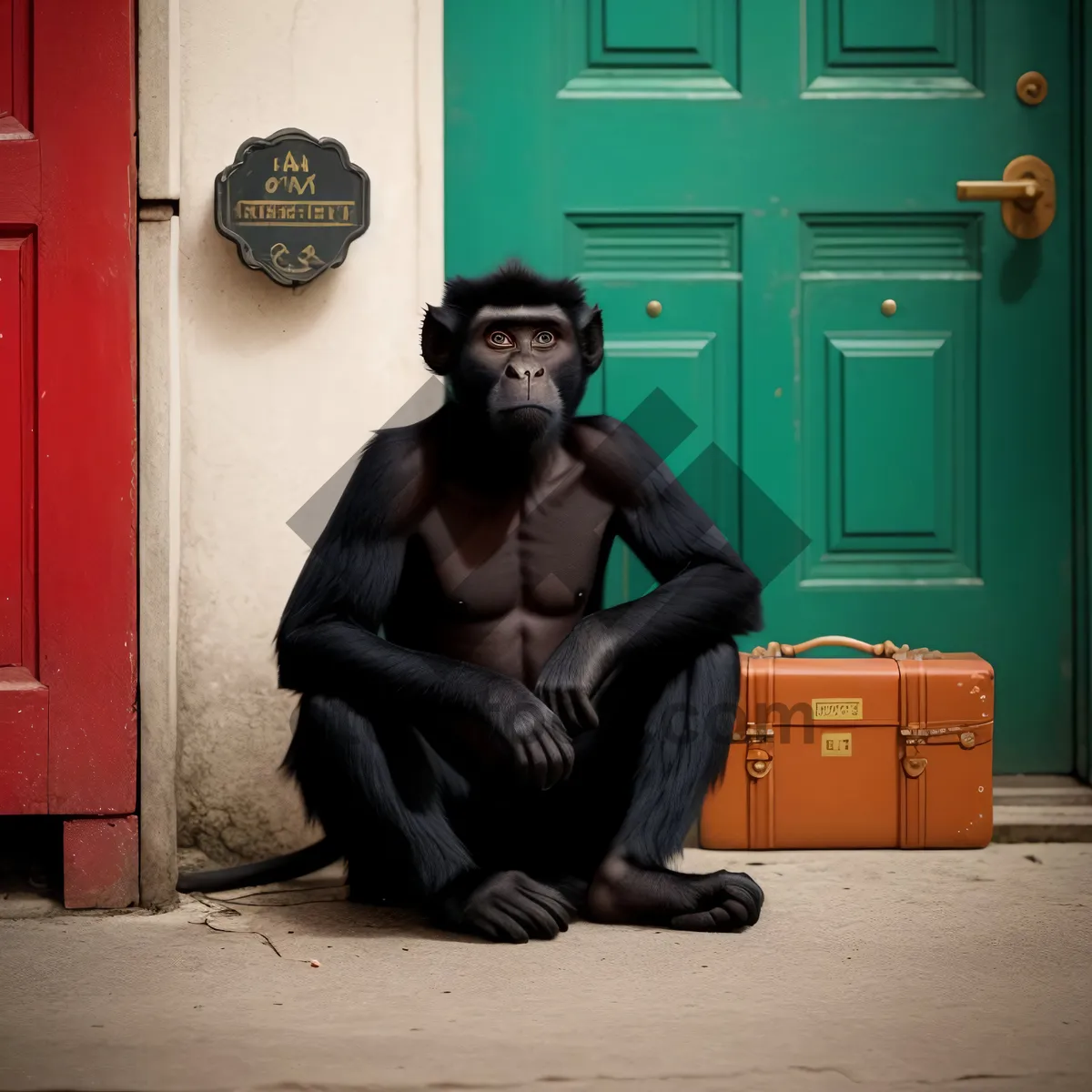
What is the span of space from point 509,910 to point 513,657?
0.46 meters

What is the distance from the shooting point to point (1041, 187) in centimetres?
311

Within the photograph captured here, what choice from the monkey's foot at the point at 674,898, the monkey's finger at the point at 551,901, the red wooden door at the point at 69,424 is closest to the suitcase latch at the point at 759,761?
the monkey's foot at the point at 674,898

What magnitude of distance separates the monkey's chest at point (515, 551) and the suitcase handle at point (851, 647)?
0.53m

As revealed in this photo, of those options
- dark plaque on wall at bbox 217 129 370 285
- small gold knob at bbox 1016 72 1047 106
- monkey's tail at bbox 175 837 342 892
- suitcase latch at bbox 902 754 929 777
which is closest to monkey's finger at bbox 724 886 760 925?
suitcase latch at bbox 902 754 929 777

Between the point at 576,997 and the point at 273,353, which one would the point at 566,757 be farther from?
the point at 273,353

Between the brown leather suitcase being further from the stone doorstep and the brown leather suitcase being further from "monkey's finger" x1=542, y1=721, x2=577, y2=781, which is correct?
"monkey's finger" x1=542, y1=721, x2=577, y2=781

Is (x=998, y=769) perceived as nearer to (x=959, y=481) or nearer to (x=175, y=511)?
(x=959, y=481)

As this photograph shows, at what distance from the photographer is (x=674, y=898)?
238 cm

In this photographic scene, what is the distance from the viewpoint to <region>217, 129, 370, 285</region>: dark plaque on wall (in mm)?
2801

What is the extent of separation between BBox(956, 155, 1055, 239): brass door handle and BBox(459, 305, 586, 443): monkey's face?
3.59ft

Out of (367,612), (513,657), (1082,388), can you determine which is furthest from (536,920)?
(1082,388)

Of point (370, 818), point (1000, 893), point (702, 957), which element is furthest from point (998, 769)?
point (370, 818)

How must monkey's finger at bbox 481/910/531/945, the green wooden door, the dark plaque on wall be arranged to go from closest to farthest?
monkey's finger at bbox 481/910/531/945 → the dark plaque on wall → the green wooden door

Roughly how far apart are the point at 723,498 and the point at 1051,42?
1.19 meters
